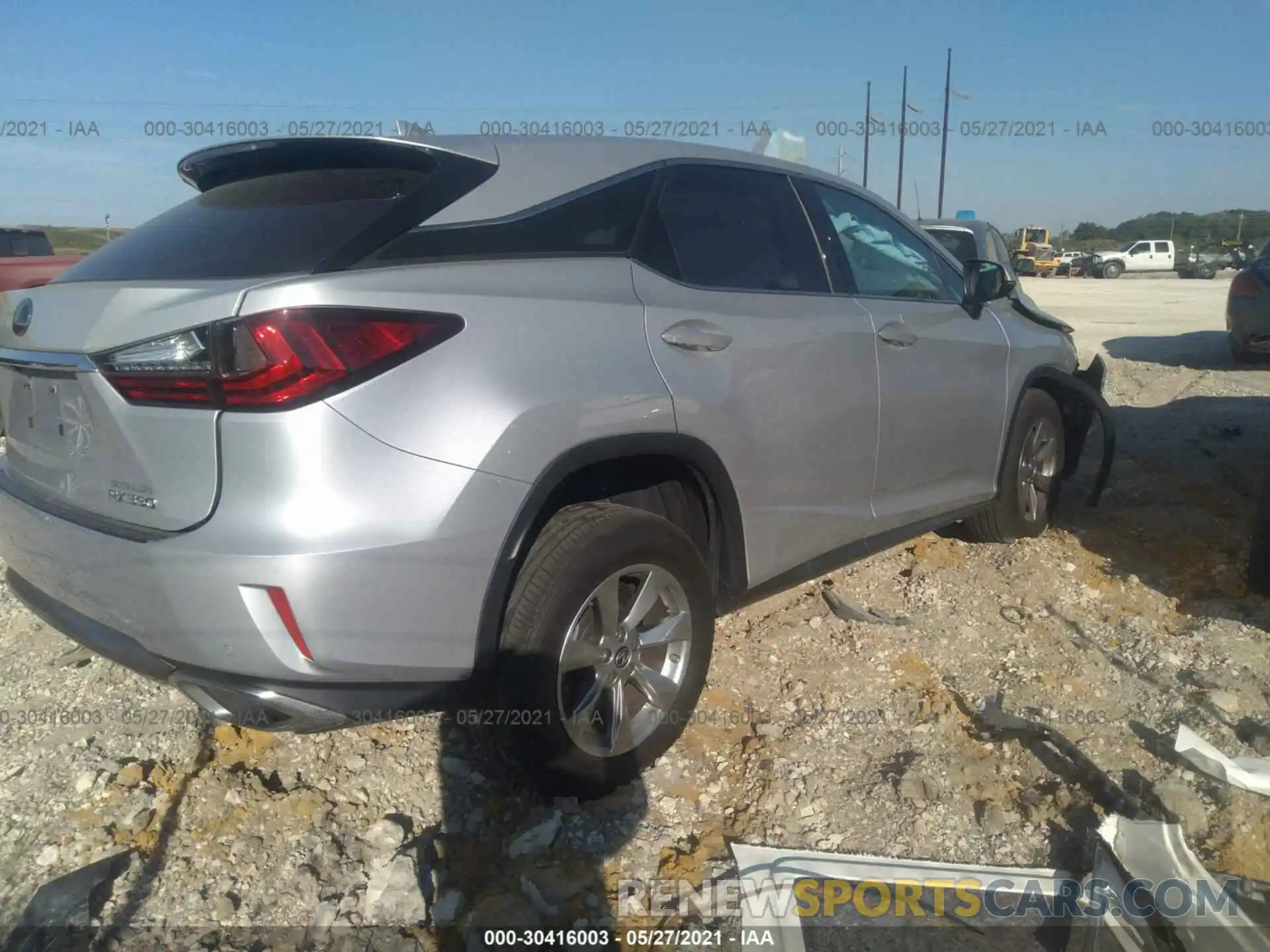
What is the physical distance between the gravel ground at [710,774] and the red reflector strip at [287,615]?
2.59 feet

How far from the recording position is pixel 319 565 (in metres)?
2.00

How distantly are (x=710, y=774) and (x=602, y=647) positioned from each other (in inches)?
25.0

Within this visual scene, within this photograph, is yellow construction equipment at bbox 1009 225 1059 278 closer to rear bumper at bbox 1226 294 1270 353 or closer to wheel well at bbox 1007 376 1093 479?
rear bumper at bbox 1226 294 1270 353

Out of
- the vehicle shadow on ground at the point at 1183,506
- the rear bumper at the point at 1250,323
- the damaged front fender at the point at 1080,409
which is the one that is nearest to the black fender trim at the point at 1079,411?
the damaged front fender at the point at 1080,409

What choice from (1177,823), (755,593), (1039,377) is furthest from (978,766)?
(1039,377)

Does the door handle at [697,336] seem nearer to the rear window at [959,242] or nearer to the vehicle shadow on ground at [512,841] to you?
the vehicle shadow on ground at [512,841]

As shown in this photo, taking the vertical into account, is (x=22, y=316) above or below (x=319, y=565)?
above

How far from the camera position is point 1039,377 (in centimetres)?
456

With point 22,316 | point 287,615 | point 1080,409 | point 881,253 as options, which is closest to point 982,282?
point 881,253

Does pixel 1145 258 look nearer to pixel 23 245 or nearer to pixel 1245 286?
pixel 1245 286

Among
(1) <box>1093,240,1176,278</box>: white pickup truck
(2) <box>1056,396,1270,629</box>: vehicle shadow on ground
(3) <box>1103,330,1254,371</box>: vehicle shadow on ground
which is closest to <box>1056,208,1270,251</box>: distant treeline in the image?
(1) <box>1093,240,1176,278</box>: white pickup truck

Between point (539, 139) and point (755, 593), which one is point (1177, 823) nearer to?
point (755, 593)

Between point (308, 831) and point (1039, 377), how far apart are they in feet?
12.1

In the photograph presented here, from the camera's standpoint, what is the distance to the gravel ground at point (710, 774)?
2.50m
